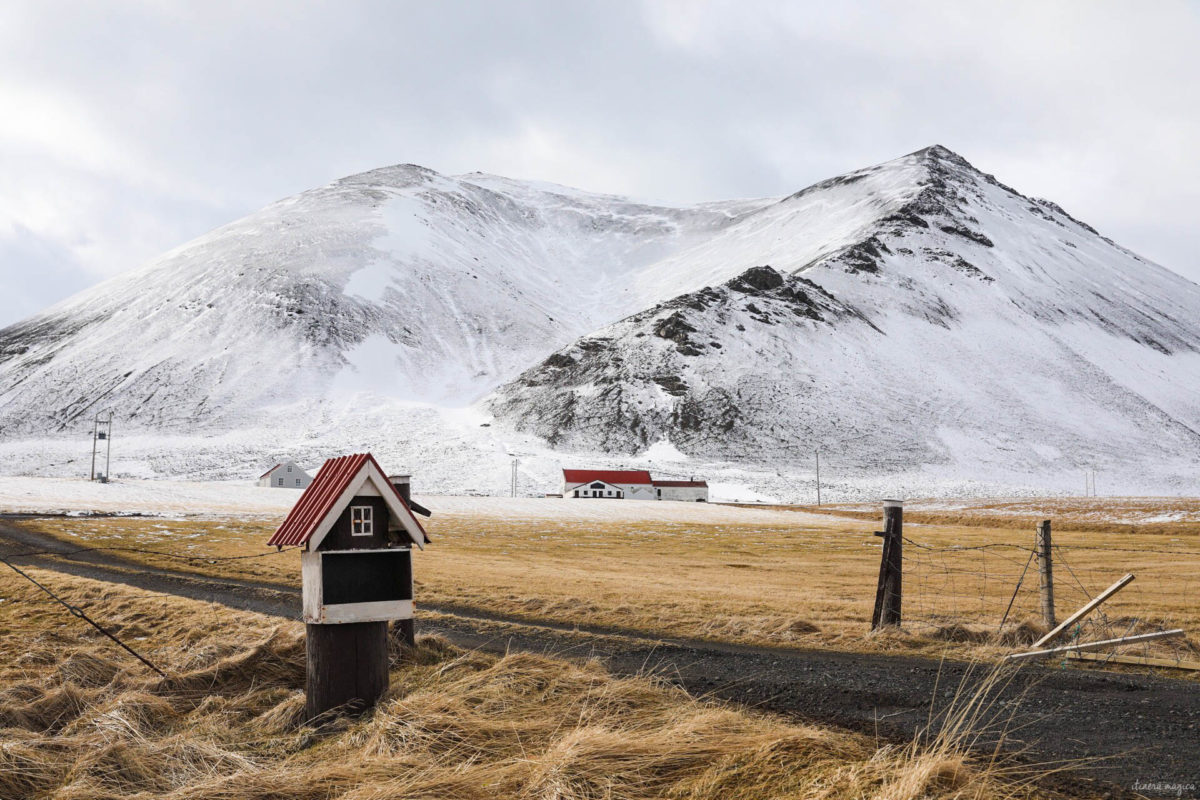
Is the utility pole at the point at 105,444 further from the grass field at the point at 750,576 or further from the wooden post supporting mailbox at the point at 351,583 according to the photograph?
the wooden post supporting mailbox at the point at 351,583

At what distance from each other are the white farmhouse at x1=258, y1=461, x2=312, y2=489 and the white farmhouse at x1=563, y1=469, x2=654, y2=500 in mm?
37494

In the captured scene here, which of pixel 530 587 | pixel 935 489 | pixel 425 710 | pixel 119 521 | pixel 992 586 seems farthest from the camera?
pixel 935 489

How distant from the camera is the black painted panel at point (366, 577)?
374 inches

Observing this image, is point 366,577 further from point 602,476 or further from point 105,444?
point 105,444

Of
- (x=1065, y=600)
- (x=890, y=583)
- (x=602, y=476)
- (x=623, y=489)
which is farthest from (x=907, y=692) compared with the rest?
(x=623, y=489)

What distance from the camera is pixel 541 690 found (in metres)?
10.3

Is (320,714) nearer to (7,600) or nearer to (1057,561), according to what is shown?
(7,600)

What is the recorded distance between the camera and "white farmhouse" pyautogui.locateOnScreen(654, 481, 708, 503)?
125 meters

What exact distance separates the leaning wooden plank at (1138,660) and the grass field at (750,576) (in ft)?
2.71

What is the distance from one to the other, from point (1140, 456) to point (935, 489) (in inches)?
2406

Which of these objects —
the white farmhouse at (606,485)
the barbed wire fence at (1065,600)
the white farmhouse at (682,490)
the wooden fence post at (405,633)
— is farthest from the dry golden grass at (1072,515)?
the wooden fence post at (405,633)

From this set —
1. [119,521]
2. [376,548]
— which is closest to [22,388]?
[119,521]

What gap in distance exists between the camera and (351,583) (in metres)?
9.60

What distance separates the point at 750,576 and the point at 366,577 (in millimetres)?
24120
